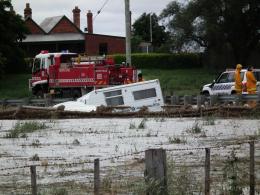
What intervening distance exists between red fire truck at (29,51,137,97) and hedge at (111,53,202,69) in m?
29.6

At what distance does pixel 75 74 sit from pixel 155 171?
119 ft

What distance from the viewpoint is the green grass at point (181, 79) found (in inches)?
2174

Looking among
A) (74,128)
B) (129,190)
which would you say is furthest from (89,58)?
(129,190)

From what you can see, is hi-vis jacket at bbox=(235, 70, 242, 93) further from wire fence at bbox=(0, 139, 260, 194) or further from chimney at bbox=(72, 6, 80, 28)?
chimney at bbox=(72, 6, 80, 28)

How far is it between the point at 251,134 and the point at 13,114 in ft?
37.6

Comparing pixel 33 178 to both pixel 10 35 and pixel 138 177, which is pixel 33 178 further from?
pixel 10 35

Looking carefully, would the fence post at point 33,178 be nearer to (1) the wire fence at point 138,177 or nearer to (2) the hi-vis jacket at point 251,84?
(1) the wire fence at point 138,177

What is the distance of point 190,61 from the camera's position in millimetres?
77625

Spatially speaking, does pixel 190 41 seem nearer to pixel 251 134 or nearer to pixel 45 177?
pixel 251 134

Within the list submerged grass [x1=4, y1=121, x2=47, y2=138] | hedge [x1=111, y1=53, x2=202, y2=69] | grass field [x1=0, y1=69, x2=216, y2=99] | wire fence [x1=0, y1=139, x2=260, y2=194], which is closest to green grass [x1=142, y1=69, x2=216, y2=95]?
grass field [x1=0, y1=69, x2=216, y2=99]

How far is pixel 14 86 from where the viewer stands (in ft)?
211

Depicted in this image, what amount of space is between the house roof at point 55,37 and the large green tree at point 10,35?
13460mm

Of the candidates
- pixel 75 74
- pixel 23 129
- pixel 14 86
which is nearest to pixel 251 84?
pixel 23 129

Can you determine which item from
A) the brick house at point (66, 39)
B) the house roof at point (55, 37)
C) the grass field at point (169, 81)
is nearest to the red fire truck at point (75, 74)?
the grass field at point (169, 81)
